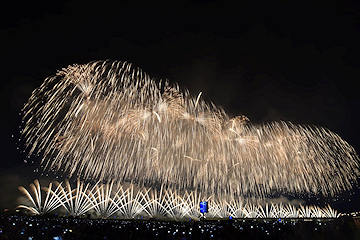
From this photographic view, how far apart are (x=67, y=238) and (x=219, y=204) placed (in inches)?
2640

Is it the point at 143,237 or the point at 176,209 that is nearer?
the point at 143,237

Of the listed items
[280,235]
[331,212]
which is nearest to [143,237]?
[280,235]

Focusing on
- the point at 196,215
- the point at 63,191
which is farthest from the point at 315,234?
the point at 196,215

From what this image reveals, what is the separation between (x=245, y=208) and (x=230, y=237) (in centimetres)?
7937

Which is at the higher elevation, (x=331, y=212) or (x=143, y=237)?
(x=331, y=212)

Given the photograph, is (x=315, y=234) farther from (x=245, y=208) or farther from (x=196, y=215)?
(x=245, y=208)

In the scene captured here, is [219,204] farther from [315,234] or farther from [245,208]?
[315,234]

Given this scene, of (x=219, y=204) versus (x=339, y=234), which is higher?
(x=219, y=204)

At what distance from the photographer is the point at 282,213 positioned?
282ft

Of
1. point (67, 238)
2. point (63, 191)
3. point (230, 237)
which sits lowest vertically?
point (67, 238)

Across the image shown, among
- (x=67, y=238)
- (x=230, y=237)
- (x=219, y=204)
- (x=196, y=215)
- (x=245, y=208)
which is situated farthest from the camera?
(x=245, y=208)

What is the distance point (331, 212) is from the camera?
87.9m

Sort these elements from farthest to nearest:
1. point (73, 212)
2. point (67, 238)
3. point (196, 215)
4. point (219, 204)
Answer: point (219, 204) < point (196, 215) < point (73, 212) < point (67, 238)

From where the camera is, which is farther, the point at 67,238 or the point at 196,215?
the point at 196,215
